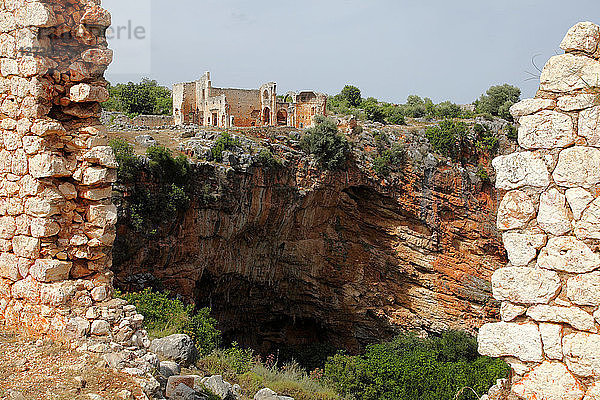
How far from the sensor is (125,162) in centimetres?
1292

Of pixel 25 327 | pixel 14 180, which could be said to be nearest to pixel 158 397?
pixel 25 327

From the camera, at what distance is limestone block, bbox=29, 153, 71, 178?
4230mm

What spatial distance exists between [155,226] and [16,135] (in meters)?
9.47

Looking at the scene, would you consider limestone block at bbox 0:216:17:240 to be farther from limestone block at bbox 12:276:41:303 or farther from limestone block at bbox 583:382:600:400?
limestone block at bbox 583:382:600:400

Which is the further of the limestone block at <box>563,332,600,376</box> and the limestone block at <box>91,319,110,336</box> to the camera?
the limestone block at <box>91,319,110,336</box>

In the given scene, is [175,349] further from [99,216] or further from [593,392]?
[593,392]

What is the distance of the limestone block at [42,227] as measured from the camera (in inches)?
165

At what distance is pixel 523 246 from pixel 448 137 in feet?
61.7

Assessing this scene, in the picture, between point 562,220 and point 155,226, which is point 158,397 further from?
point 155,226

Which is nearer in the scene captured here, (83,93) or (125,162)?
(83,93)

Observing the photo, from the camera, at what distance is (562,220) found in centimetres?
319

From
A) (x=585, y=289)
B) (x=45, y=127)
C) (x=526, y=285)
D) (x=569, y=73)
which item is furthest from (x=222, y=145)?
(x=585, y=289)

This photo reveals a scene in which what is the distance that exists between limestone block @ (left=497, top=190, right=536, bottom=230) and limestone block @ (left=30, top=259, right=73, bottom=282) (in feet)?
11.3

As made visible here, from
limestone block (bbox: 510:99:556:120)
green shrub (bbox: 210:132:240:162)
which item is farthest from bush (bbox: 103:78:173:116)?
limestone block (bbox: 510:99:556:120)
